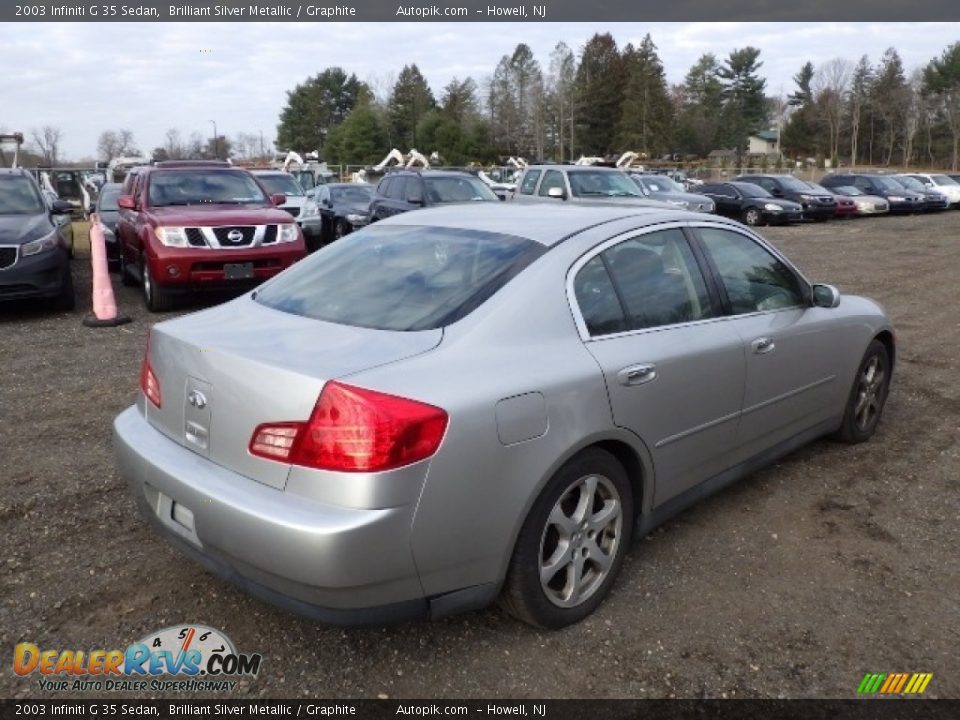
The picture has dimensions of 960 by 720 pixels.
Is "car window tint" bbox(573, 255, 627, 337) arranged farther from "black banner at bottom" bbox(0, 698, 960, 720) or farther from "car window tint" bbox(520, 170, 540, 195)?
"car window tint" bbox(520, 170, 540, 195)

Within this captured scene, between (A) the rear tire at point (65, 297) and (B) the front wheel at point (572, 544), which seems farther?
(A) the rear tire at point (65, 297)

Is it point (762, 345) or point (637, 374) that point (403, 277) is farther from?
point (762, 345)

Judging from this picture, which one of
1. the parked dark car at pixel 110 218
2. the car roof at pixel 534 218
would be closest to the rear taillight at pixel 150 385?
the car roof at pixel 534 218

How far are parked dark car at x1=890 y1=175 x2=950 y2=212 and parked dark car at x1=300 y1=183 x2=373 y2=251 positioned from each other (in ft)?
69.4

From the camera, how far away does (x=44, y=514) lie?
3.86 meters

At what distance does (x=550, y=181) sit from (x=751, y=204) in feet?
34.6

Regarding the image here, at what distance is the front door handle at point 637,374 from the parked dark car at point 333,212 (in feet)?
41.2

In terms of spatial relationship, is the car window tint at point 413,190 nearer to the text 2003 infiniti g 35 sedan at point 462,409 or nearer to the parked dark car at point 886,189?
the text 2003 infiniti g 35 sedan at point 462,409

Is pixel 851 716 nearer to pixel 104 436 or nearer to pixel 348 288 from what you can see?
pixel 348 288

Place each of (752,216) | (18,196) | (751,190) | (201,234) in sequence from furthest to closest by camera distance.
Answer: (751,190)
(752,216)
(18,196)
(201,234)

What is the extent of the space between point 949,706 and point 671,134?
7724cm

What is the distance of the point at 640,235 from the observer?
3477mm

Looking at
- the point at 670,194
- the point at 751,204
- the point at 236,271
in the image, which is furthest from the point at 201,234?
the point at 751,204

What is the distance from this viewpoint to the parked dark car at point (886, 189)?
27656mm
